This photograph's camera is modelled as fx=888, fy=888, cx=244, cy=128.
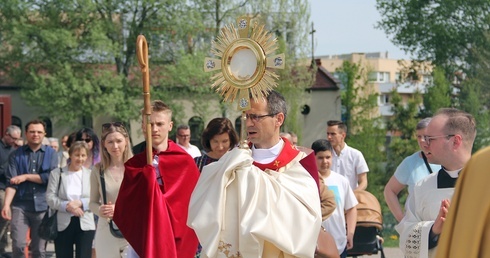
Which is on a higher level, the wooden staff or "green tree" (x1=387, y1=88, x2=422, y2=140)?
the wooden staff

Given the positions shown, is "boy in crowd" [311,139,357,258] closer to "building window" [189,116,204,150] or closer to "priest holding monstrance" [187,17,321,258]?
"priest holding monstrance" [187,17,321,258]

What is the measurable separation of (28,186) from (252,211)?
20.0 feet

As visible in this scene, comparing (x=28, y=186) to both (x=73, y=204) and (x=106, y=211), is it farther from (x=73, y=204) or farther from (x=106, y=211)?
(x=106, y=211)

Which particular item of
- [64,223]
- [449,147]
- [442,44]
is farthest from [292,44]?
[449,147]

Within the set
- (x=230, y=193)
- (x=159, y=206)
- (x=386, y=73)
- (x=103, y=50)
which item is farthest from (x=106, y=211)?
(x=386, y=73)

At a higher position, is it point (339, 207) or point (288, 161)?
point (288, 161)

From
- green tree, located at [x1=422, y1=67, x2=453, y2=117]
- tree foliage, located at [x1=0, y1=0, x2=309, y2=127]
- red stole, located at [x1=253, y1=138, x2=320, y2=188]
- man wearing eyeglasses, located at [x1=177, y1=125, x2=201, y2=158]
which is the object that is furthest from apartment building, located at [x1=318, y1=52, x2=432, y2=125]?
red stole, located at [x1=253, y1=138, x2=320, y2=188]

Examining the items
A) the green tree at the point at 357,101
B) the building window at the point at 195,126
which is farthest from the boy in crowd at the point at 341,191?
the building window at the point at 195,126

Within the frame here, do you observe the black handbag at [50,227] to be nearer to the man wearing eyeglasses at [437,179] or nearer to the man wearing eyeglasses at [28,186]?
the man wearing eyeglasses at [28,186]

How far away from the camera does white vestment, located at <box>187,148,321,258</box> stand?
5277mm

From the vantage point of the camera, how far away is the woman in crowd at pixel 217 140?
24.1 feet

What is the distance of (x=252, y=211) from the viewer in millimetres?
5305

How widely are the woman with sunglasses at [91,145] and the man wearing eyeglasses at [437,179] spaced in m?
5.07

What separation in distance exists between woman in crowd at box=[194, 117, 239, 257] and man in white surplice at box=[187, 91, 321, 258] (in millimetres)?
1721
